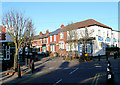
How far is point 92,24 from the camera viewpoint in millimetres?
31078

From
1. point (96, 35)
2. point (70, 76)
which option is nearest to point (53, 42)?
→ point (96, 35)

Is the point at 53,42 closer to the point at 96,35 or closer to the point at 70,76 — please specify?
the point at 96,35

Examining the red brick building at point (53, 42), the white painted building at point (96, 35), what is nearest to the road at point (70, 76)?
the white painted building at point (96, 35)

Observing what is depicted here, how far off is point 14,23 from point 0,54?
636 centimetres

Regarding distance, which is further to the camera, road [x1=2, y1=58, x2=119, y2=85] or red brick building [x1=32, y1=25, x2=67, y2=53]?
red brick building [x1=32, y1=25, x2=67, y2=53]

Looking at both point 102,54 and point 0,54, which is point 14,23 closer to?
point 0,54

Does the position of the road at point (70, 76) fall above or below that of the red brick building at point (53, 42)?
below

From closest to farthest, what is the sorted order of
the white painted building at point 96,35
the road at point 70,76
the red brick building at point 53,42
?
the road at point 70,76, the white painted building at point 96,35, the red brick building at point 53,42

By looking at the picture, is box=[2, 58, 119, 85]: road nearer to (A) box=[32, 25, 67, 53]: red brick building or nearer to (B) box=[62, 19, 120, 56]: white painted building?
(B) box=[62, 19, 120, 56]: white painted building

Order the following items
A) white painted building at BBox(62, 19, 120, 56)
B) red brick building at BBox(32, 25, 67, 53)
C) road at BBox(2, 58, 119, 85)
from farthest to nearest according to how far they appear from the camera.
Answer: red brick building at BBox(32, 25, 67, 53) < white painted building at BBox(62, 19, 120, 56) < road at BBox(2, 58, 119, 85)

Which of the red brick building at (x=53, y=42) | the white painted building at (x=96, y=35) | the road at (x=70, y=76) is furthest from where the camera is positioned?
the red brick building at (x=53, y=42)

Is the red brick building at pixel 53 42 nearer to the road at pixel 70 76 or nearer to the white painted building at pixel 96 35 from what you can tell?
the white painted building at pixel 96 35

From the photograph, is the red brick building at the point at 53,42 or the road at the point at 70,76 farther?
the red brick building at the point at 53,42

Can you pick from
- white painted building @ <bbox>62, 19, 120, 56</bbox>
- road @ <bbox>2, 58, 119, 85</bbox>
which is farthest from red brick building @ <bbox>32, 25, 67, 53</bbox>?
road @ <bbox>2, 58, 119, 85</bbox>
